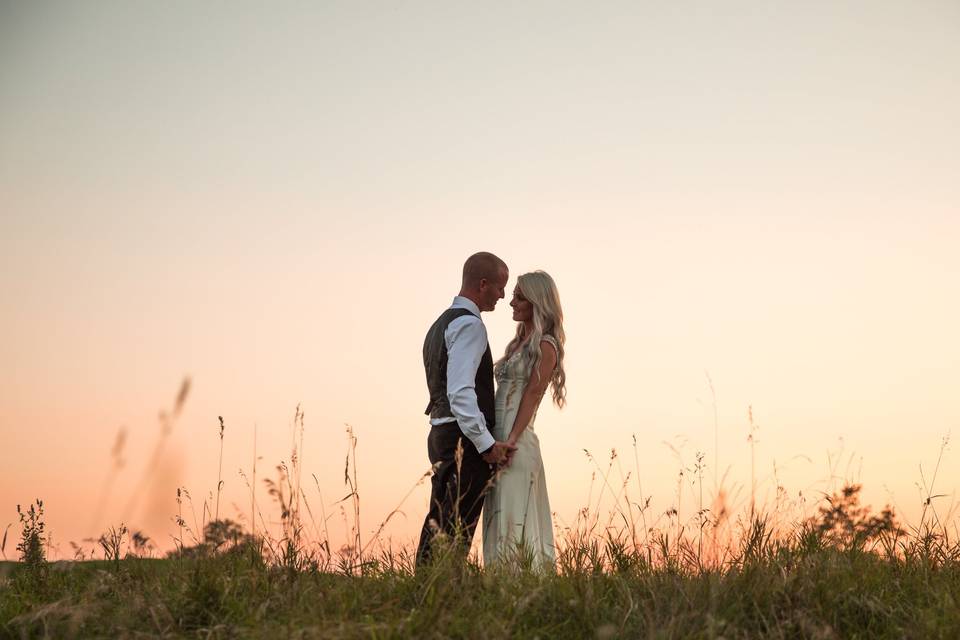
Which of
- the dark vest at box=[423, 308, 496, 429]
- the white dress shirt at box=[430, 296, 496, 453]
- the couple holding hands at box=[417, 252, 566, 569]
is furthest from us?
the dark vest at box=[423, 308, 496, 429]

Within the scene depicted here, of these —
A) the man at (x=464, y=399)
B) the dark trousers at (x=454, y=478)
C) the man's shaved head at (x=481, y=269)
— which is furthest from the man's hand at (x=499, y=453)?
the man's shaved head at (x=481, y=269)

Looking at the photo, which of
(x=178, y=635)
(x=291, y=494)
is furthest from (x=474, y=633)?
(x=291, y=494)

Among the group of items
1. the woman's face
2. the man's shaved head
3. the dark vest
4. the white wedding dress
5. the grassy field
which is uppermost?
the man's shaved head

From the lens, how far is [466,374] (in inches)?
270

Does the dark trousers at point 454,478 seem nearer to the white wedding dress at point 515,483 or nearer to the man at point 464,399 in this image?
the man at point 464,399

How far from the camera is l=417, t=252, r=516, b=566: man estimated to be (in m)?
6.84

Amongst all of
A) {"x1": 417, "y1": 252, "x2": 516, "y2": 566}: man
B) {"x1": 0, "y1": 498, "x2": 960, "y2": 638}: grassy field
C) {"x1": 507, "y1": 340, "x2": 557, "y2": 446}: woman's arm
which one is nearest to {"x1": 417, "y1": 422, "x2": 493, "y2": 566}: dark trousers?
{"x1": 417, "y1": 252, "x2": 516, "y2": 566}: man

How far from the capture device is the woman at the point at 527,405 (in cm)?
721

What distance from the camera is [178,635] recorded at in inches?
181

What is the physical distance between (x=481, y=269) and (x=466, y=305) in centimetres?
33

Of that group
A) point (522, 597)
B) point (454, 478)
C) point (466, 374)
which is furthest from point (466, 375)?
point (522, 597)

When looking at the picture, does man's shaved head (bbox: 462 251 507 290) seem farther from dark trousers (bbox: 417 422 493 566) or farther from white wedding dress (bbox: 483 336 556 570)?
dark trousers (bbox: 417 422 493 566)

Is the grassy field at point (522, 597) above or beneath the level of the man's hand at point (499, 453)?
beneath

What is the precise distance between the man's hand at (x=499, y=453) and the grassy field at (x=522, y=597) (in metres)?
1.42
